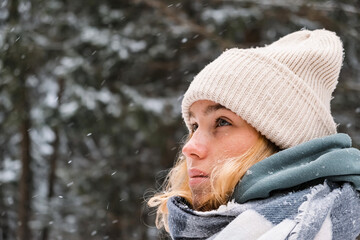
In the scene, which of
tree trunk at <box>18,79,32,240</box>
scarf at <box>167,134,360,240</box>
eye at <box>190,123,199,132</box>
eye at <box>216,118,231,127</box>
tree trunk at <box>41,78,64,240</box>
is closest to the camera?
scarf at <box>167,134,360,240</box>

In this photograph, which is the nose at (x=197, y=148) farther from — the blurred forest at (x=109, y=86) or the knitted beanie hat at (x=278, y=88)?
the blurred forest at (x=109, y=86)

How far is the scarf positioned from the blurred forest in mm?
4661

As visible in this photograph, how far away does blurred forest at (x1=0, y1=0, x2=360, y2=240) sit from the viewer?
252 inches

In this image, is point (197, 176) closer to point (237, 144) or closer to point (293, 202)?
point (237, 144)

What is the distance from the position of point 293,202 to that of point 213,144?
36 centimetres

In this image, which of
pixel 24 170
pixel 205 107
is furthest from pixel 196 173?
pixel 24 170

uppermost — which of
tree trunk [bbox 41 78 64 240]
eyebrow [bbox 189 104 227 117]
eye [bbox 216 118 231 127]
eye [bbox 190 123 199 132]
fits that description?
eyebrow [bbox 189 104 227 117]

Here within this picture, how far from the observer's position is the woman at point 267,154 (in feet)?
4.29

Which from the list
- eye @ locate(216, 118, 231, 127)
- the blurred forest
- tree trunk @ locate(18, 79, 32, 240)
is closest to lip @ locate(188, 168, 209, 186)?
eye @ locate(216, 118, 231, 127)

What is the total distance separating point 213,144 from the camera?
1567 millimetres

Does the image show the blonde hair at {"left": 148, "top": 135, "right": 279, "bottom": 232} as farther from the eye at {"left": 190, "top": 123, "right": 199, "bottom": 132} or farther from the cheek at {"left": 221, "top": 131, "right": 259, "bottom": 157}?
the eye at {"left": 190, "top": 123, "right": 199, "bottom": 132}

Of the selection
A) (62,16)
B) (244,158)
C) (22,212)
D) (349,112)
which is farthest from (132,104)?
(244,158)

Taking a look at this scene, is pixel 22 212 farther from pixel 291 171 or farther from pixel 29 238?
pixel 291 171

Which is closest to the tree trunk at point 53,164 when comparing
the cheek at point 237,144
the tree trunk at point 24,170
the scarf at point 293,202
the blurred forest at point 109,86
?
the blurred forest at point 109,86
